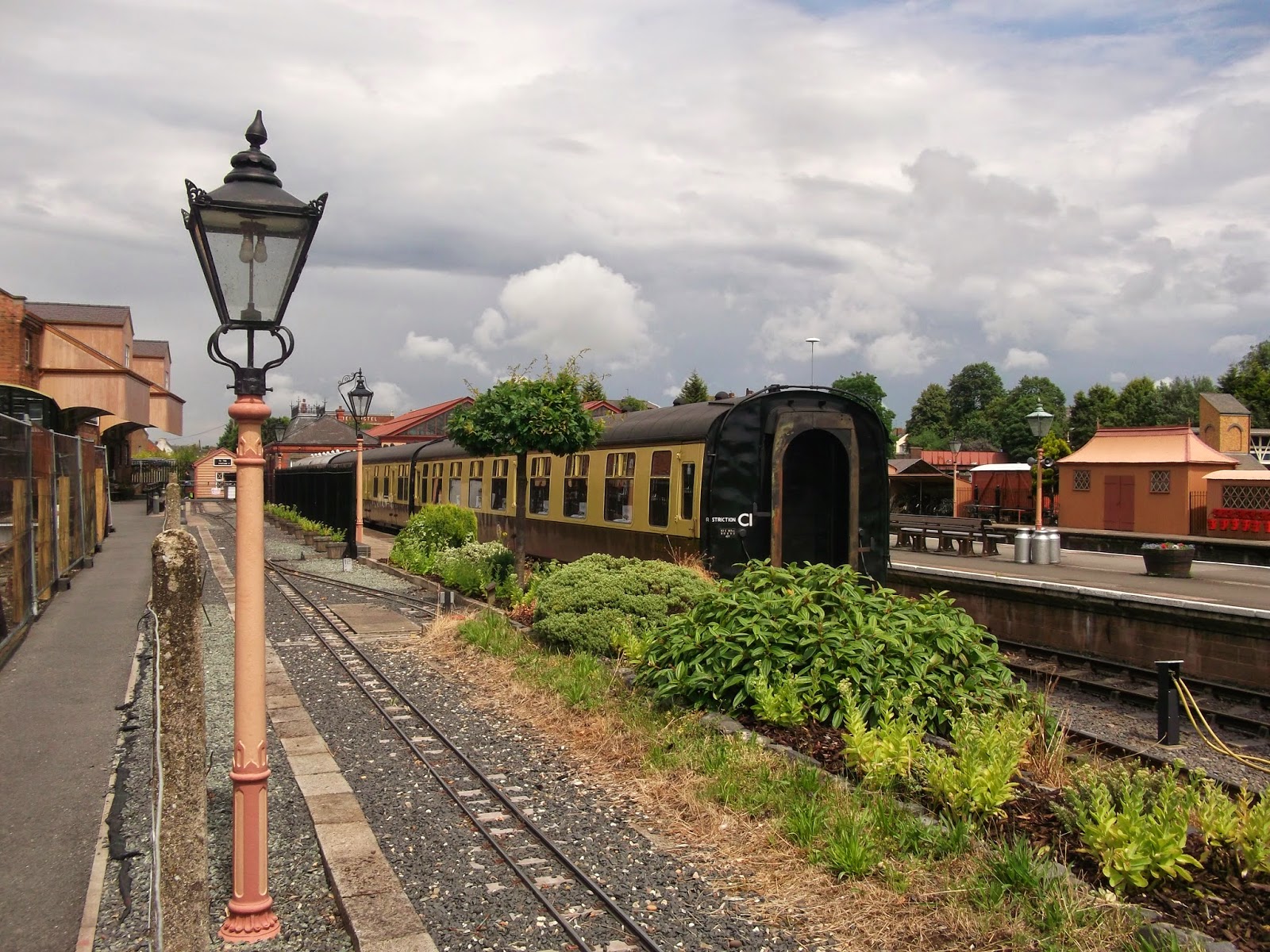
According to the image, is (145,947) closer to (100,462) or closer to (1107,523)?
(100,462)

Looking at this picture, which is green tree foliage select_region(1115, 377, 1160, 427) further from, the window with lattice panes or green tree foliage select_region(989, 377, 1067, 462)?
the window with lattice panes

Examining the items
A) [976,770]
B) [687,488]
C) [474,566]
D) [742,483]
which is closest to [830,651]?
[976,770]

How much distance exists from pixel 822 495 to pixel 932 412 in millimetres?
101701

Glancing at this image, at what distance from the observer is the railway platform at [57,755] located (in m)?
5.04

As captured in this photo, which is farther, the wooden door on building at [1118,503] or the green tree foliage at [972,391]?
the green tree foliage at [972,391]

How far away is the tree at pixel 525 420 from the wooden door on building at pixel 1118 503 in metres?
21.0

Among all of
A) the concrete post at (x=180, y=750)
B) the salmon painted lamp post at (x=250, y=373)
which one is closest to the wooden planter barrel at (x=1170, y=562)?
the salmon painted lamp post at (x=250, y=373)

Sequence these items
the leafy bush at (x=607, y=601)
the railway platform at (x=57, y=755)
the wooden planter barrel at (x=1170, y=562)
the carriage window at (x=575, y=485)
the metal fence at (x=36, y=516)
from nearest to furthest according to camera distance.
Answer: the railway platform at (x=57, y=755) → the metal fence at (x=36, y=516) → the leafy bush at (x=607, y=601) → the carriage window at (x=575, y=485) → the wooden planter barrel at (x=1170, y=562)

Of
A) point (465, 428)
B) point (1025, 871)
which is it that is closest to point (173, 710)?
point (1025, 871)

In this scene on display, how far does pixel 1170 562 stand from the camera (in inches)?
802

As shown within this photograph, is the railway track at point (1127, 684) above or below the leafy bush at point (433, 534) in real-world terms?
below

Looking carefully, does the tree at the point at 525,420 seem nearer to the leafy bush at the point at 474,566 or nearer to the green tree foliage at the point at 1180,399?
the leafy bush at the point at 474,566

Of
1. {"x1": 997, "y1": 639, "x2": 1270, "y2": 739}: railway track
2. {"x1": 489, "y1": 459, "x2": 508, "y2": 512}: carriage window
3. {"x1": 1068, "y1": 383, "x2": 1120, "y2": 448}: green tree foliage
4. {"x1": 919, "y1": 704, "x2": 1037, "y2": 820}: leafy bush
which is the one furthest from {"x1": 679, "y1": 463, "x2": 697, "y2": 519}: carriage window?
{"x1": 1068, "y1": 383, "x2": 1120, "y2": 448}: green tree foliage

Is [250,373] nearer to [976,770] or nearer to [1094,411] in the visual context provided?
[976,770]
